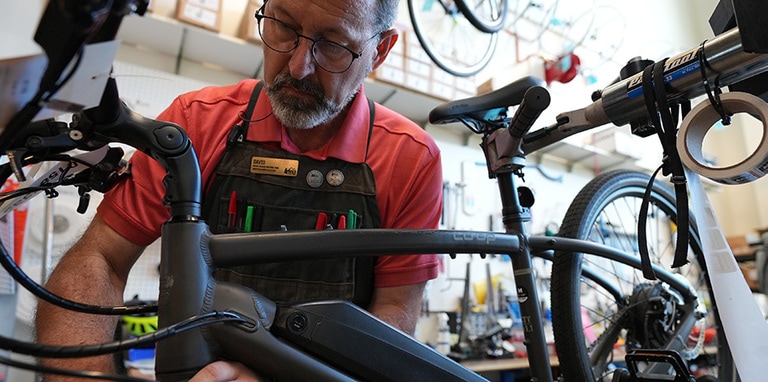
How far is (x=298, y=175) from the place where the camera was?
31.0 inches

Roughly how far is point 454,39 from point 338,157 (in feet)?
6.62

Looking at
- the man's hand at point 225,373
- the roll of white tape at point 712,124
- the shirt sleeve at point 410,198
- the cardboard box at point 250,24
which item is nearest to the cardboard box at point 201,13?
the cardboard box at point 250,24

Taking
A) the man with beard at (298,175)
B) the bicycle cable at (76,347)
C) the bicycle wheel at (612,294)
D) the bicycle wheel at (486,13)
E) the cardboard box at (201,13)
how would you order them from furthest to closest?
the bicycle wheel at (486,13)
the cardboard box at (201,13)
the bicycle wheel at (612,294)
the man with beard at (298,175)
the bicycle cable at (76,347)

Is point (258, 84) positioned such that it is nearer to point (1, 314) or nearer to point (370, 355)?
point (370, 355)

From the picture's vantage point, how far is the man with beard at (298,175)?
2.37 ft

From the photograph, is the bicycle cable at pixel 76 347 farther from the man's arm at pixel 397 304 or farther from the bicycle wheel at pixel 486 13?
the bicycle wheel at pixel 486 13

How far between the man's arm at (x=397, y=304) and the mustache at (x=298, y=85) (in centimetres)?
36

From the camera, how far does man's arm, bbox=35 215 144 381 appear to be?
2.00ft

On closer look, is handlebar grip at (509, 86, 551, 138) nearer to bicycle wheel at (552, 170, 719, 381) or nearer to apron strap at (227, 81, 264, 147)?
bicycle wheel at (552, 170, 719, 381)

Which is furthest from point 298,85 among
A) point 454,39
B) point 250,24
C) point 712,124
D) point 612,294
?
point 454,39

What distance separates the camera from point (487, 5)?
8.05 ft

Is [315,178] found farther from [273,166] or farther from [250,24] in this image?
[250,24]

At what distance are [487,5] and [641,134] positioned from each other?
2057 mm

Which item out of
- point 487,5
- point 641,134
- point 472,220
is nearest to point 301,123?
point 641,134
